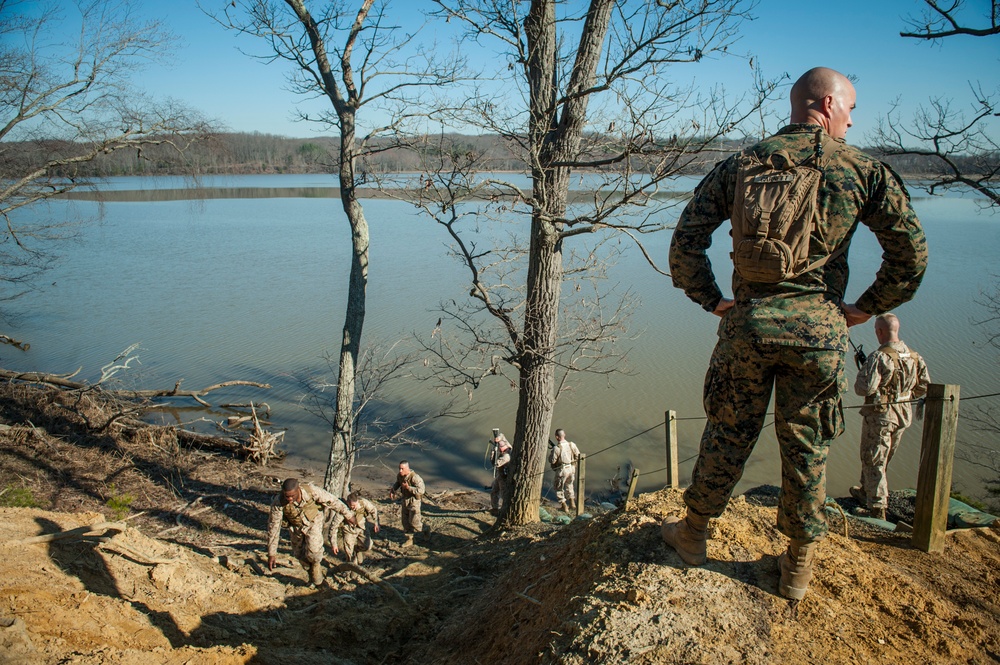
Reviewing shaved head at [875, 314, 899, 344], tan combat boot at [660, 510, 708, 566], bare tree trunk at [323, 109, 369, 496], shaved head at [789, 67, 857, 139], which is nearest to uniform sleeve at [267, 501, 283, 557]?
bare tree trunk at [323, 109, 369, 496]

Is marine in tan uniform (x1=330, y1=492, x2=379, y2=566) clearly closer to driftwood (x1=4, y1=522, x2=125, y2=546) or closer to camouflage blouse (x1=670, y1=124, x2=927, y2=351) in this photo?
driftwood (x1=4, y1=522, x2=125, y2=546)

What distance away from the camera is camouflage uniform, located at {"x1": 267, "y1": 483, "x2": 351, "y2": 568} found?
267 inches

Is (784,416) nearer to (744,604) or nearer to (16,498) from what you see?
(744,604)

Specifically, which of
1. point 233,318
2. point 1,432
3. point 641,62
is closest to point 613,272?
point 233,318

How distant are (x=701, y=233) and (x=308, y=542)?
567 cm

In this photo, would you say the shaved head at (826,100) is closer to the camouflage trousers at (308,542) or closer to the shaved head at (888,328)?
the shaved head at (888,328)

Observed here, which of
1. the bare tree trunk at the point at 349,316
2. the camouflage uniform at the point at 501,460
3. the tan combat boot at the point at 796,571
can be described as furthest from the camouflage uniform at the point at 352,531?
the tan combat boot at the point at 796,571

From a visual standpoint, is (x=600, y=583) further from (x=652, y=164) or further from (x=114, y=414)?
(x=114, y=414)

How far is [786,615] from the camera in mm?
3055

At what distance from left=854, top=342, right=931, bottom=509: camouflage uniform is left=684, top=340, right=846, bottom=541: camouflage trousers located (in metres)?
3.36

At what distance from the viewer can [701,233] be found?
9.81 ft

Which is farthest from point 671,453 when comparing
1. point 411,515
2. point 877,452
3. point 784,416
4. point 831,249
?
point 411,515

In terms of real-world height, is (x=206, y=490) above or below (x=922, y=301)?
below

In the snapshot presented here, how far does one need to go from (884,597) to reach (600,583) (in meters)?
1.49
